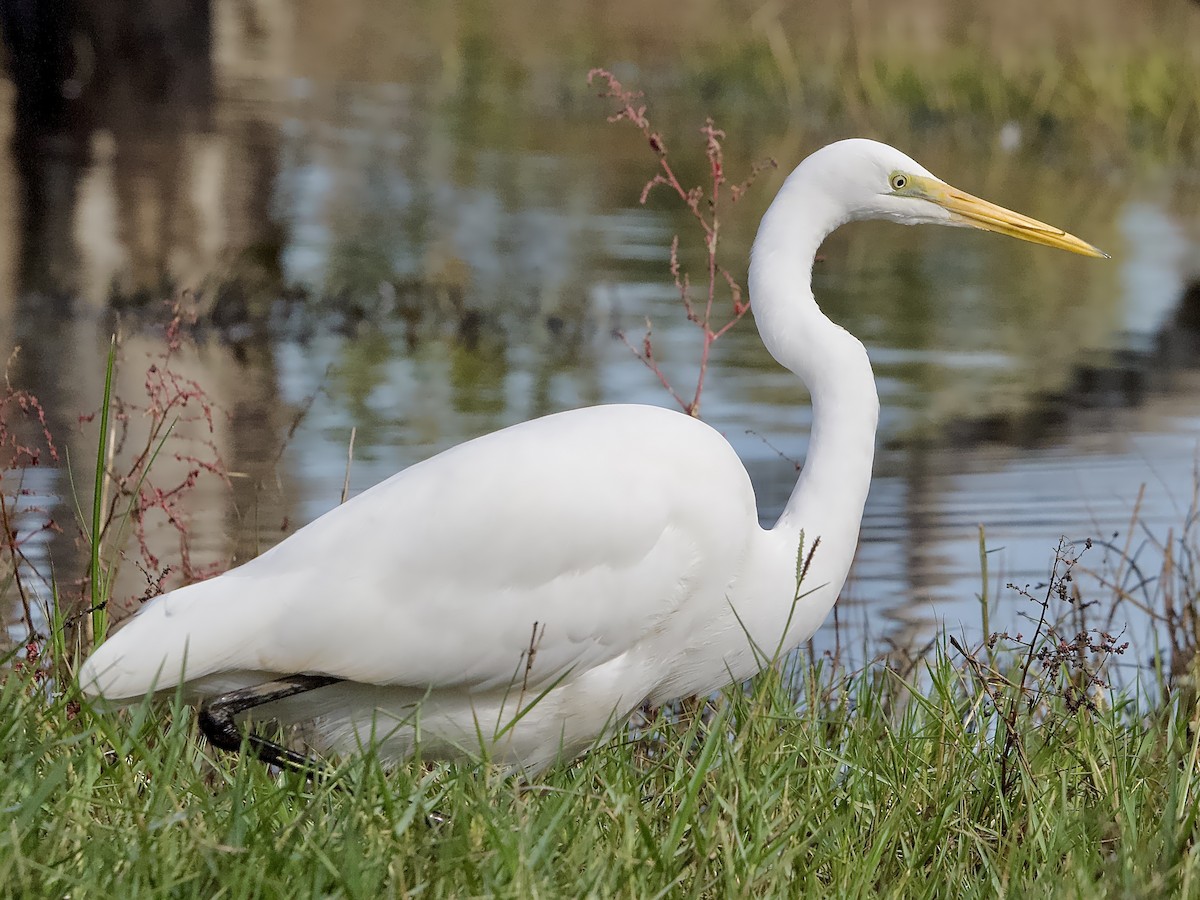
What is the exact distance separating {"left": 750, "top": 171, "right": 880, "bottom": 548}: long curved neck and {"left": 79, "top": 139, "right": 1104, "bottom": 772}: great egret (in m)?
0.11

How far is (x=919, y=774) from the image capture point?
9.38 ft

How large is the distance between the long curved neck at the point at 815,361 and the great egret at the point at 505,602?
106mm

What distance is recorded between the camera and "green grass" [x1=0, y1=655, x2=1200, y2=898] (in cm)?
225

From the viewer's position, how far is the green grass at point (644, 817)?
2.25 meters

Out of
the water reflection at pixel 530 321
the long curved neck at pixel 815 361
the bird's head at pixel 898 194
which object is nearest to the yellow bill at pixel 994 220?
the bird's head at pixel 898 194

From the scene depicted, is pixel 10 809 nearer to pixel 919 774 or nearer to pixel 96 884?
pixel 96 884

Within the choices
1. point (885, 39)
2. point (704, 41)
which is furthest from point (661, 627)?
point (704, 41)

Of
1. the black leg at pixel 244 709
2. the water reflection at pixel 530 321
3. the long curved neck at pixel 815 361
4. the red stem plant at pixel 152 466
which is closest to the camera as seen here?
the black leg at pixel 244 709

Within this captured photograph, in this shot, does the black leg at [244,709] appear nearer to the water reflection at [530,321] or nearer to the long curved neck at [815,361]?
the long curved neck at [815,361]

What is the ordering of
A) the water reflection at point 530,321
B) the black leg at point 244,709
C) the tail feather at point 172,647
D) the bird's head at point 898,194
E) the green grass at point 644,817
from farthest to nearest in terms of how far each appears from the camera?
the water reflection at point 530,321 < the bird's head at point 898,194 < the black leg at point 244,709 < the tail feather at point 172,647 < the green grass at point 644,817

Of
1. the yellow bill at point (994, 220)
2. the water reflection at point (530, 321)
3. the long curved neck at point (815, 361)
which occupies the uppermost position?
the yellow bill at point (994, 220)

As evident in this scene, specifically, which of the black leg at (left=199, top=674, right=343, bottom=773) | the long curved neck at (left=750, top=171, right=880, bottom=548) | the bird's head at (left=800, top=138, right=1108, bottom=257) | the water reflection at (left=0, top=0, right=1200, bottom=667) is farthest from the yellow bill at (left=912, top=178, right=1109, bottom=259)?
the black leg at (left=199, top=674, right=343, bottom=773)

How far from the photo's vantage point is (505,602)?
9.29 feet

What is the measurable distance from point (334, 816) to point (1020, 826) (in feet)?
3.40
